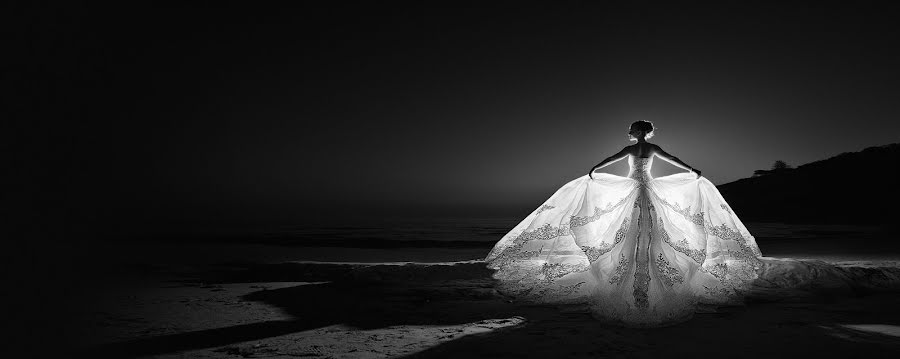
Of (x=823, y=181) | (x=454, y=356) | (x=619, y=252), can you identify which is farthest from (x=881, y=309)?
(x=823, y=181)

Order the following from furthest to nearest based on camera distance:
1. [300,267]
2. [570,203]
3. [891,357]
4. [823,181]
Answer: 1. [823,181]
2. [300,267]
3. [570,203]
4. [891,357]

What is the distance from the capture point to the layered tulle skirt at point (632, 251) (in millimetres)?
5051

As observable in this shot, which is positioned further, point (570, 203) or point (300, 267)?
point (300, 267)

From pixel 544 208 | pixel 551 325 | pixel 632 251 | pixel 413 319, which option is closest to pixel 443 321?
pixel 413 319

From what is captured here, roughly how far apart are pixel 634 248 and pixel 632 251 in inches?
1.5

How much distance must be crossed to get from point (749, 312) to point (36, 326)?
7.75 m

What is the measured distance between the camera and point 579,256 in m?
6.78

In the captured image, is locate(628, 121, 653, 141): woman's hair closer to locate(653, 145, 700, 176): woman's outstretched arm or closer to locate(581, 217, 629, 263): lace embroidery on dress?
locate(653, 145, 700, 176): woman's outstretched arm

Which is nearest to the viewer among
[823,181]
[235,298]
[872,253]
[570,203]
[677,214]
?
[677,214]

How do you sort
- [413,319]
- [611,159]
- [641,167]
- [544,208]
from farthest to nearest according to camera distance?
[544,208] → [611,159] → [641,167] → [413,319]

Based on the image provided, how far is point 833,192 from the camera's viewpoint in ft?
128

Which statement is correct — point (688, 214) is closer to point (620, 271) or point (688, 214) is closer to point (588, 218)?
point (588, 218)

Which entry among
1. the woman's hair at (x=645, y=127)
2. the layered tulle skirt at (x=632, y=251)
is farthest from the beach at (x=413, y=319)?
the woman's hair at (x=645, y=127)

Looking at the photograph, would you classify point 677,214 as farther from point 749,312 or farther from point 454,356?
point 454,356
